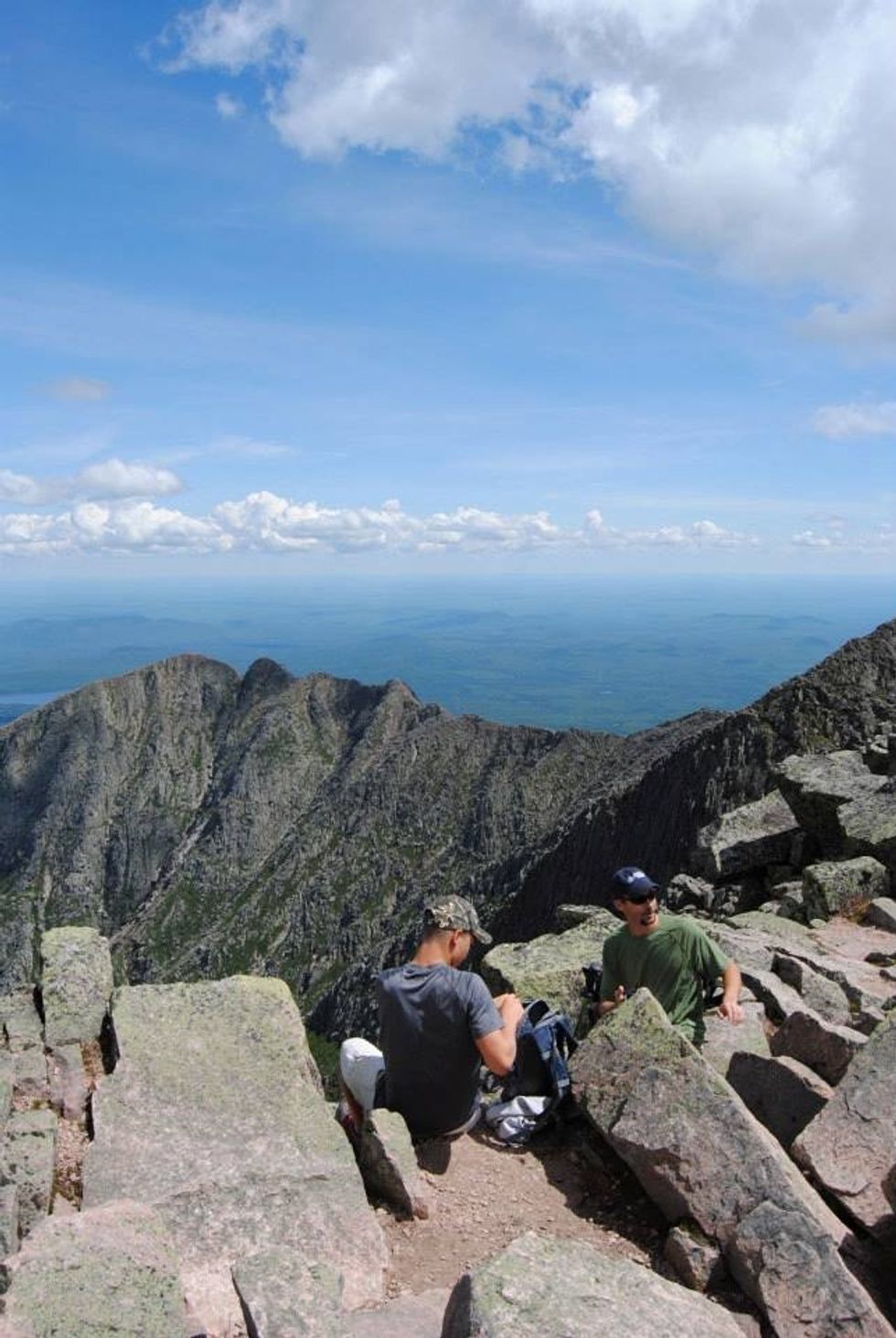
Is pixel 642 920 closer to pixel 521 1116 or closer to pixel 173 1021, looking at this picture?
pixel 521 1116

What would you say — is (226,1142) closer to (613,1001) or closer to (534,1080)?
(534,1080)

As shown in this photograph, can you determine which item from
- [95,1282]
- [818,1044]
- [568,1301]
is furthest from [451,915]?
[818,1044]

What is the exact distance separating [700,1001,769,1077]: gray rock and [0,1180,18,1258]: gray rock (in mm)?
8739

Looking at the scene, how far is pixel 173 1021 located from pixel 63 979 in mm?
2629

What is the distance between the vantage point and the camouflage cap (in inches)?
424

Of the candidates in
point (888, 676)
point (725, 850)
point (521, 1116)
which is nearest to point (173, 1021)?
point (521, 1116)

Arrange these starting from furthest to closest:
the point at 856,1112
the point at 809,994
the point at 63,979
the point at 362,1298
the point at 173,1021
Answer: the point at 809,994 < the point at 63,979 < the point at 173,1021 < the point at 856,1112 < the point at 362,1298

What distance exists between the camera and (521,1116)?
11.6 metres

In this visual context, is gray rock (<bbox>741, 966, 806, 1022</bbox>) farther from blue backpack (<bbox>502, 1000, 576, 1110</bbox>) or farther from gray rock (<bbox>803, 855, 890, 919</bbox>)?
gray rock (<bbox>803, 855, 890, 919</bbox>)

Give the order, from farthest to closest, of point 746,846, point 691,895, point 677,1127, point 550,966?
point 746,846 < point 691,895 < point 550,966 < point 677,1127

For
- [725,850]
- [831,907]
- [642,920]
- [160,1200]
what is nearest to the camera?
[160,1200]

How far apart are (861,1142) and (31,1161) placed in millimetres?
9090

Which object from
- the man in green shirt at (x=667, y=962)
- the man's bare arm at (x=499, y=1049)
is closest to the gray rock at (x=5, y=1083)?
the man's bare arm at (x=499, y=1049)

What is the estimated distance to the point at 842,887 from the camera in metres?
23.8
